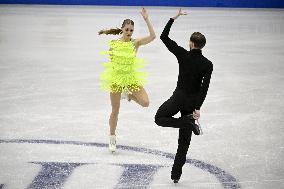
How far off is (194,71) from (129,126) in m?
2.67

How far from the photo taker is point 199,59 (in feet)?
15.1

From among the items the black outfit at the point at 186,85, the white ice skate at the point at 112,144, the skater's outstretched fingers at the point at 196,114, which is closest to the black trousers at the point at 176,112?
the black outfit at the point at 186,85

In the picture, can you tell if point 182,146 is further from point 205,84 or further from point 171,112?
point 205,84

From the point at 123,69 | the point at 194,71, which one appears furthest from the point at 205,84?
the point at 123,69

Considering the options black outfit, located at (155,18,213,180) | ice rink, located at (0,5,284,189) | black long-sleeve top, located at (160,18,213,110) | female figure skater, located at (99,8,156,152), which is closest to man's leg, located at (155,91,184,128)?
black outfit, located at (155,18,213,180)

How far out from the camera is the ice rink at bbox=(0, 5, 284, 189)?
5211mm

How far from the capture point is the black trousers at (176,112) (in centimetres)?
469

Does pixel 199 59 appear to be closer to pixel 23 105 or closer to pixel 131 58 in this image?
pixel 131 58

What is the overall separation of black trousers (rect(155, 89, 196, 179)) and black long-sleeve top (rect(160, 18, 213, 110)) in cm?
6

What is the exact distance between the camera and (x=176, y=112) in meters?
4.78

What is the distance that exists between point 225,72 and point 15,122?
560 centimetres

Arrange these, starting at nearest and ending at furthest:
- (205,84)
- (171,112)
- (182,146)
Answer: (205,84) < (171,112) < (182,146)

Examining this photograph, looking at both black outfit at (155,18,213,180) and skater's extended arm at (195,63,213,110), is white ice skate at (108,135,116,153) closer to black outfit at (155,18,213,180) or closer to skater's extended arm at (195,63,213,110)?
black outfit at (155,18,213,180)

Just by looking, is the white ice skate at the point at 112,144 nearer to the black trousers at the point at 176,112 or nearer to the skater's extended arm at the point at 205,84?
the black trousers at the point at 176,112
